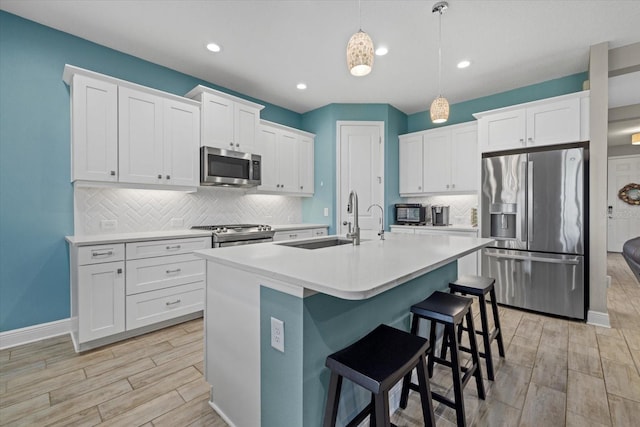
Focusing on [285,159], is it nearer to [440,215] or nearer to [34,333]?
[440,215]

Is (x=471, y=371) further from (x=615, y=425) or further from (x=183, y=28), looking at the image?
(x=183, y=28)

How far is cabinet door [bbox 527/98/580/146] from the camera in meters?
3.07

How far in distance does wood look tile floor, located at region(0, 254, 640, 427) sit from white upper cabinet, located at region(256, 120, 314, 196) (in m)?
2.34

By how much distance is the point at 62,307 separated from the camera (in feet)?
8.98

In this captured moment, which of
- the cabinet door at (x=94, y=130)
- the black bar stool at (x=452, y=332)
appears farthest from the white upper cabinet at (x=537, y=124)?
the cabinet door at (x=94, y=130)

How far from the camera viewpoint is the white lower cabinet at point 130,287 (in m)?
2.36

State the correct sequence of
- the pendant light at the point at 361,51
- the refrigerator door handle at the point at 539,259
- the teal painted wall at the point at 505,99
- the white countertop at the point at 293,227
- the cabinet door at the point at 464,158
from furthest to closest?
1. the cabinet door at the point at 464,158
2. the white countertop at the point at 293,227
3. the teal painted wall at the point at 505,99
4. the refrigerator door handle at the point at 539,259
5. the pendant light at the point at 361,51

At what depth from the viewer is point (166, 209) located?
3.38 metres

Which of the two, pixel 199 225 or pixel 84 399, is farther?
pixel 199 225

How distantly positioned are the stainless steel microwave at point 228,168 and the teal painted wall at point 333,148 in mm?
1276

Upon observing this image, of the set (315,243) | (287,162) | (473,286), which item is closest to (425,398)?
(473,286)

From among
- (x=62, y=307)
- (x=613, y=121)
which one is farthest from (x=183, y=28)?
(x=613, y=121)

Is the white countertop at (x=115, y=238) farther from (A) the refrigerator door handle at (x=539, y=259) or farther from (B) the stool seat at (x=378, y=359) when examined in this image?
(A) the refrigerator door handle at (x=539, y=259)

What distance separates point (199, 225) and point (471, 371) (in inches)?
128
